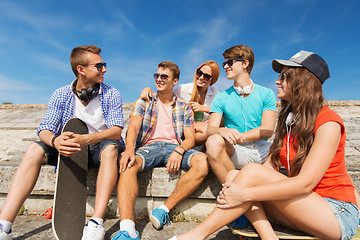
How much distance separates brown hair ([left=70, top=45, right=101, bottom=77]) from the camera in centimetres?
300

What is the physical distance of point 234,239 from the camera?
2373 mm

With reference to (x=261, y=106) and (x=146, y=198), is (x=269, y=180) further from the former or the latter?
(x=146, y=198)

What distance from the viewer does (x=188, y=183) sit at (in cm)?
A: 275

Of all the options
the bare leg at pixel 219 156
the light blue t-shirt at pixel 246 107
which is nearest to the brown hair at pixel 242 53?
the light blue t-shirt at pixel 246 107

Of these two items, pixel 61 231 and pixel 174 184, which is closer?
pixel 61 231

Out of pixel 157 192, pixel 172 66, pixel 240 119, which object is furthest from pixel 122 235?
pixel 172 66

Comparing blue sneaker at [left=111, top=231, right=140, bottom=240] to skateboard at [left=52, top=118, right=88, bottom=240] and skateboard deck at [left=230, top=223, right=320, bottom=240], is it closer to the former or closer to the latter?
skateboard at [left=52, top=118, right=88, bottom=240]

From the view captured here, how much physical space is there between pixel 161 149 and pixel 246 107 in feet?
3.91

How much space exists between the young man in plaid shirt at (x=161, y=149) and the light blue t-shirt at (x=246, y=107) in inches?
21.9

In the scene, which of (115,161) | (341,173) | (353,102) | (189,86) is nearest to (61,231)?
(115,161)

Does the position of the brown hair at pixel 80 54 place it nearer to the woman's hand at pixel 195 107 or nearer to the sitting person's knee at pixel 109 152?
the sitting person's knee at pixel 109 152

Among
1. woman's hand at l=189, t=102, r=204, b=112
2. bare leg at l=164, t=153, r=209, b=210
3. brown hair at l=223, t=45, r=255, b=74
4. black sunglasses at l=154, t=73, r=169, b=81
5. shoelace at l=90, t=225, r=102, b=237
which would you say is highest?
brown hair at l=223, t=45, r=255, b=74

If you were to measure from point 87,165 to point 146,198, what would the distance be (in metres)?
0.79

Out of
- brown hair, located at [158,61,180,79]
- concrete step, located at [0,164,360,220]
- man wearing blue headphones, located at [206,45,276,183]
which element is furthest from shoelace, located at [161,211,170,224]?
brown hair, located at [158,61,180,79]
